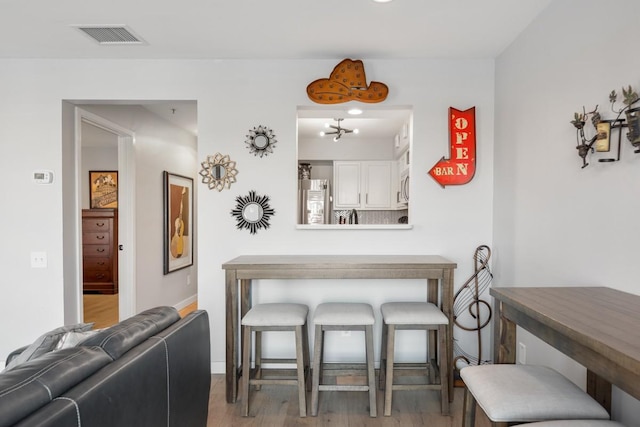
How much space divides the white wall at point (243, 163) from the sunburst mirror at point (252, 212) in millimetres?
49

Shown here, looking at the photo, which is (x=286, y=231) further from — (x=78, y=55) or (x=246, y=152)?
(x=78, y=55)

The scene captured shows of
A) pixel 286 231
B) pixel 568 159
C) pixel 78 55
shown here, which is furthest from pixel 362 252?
pixel 78 55

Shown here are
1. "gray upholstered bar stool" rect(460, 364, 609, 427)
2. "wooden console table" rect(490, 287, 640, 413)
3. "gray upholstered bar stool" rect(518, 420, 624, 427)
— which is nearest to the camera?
"wooden console table" rect(490, 287, 640, 413)

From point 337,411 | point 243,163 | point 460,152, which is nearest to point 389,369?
point 337,411

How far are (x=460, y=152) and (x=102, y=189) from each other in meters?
5.94

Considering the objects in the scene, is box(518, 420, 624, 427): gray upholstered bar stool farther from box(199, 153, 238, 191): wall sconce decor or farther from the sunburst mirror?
box(199, 153, 238, 191): wall sconce decor

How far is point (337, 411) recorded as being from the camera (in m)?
2.29

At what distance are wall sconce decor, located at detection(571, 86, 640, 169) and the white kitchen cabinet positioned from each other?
3.63 m

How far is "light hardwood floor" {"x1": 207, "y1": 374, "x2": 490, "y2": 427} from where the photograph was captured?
2.16 metres

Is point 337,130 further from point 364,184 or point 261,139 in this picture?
point 261,139

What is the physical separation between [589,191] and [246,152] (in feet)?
7.34

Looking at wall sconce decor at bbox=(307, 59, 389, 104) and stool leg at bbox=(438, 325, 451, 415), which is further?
wall sconce decor at bbox=(307, 59, 389, 104)

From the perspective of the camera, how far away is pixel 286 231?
2.81 meters

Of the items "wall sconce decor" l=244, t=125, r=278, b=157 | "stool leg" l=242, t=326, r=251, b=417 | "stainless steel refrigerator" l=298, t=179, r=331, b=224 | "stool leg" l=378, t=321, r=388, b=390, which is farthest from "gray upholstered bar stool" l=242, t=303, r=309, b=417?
"stainless steel refrigerator" l=298, t=179, r=331, b=224
